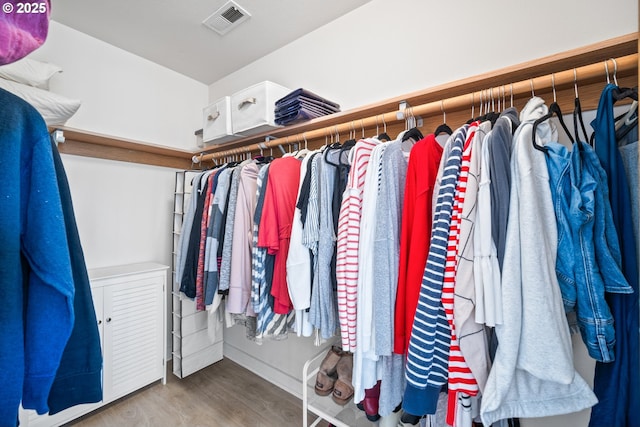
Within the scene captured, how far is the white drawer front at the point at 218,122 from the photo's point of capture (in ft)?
6.23

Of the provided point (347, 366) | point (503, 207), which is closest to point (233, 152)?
point (347, 366)

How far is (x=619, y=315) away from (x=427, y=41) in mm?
1377

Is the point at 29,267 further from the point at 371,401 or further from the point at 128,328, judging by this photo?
the point at 128,328

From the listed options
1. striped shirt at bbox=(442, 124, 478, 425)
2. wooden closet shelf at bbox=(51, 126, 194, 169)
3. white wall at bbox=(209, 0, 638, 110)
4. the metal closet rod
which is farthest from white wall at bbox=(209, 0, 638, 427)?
wooden closet shelf at bbox=(51, 126, 194, 169)

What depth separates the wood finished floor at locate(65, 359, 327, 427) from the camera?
1664 mm

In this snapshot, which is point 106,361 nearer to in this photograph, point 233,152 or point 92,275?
point 92,275

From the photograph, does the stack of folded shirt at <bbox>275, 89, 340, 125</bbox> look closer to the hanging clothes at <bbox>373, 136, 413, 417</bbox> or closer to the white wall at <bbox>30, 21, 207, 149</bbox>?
the hanging clothes at <bbox>373, 136, 413, 417</bbox>

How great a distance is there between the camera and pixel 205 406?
70.8 inches

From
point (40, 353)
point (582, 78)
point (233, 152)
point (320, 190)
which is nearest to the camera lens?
point (40, 353)

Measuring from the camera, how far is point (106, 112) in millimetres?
2029

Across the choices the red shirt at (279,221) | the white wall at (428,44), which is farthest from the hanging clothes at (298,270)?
the white wall at (428,44)

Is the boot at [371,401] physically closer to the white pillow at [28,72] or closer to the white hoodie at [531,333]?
the white hoodie at [531,333]

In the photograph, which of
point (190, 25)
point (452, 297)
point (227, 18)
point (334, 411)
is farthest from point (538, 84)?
point (190, 25)

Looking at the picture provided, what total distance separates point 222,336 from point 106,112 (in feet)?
6.74
